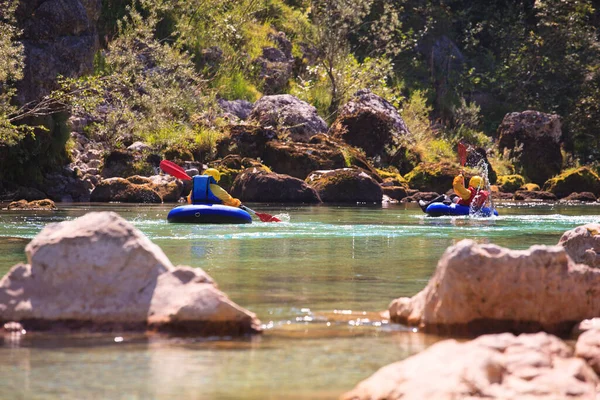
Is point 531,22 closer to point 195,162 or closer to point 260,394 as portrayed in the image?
point 195,162

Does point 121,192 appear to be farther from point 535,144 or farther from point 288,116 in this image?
point 535,144

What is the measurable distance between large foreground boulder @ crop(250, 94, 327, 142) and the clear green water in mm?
15011

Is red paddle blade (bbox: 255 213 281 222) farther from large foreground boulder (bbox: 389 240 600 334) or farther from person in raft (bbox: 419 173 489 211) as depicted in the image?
large foreground boulder (bbox: 389 240 600 334)

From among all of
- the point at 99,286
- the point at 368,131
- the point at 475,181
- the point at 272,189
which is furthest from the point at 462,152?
the point at 99,286

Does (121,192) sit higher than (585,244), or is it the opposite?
(121,192)

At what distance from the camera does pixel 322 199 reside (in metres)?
27.2

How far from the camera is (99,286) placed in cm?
671

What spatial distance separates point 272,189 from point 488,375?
21351 millimetres

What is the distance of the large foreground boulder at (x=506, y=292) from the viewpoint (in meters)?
6.84

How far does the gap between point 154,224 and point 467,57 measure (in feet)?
102

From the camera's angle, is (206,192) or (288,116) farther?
(288,116)

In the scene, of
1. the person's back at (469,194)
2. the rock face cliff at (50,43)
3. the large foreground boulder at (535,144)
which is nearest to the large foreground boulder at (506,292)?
the person's back at (469,194)

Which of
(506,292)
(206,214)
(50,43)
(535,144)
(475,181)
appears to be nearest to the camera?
(506,292)

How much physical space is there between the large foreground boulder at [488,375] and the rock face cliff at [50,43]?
20.5m
